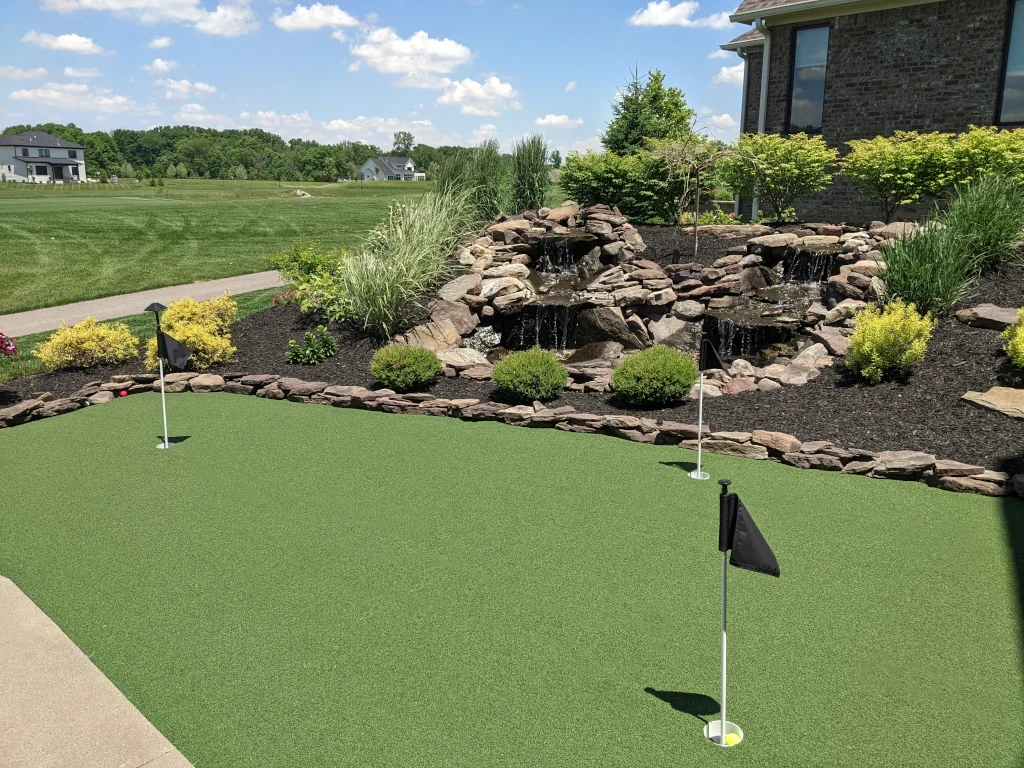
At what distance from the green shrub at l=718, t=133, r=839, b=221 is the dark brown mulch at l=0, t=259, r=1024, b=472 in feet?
18.2

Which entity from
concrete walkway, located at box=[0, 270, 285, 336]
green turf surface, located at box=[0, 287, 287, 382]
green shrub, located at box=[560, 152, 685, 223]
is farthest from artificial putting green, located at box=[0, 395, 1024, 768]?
green shrub, located at box=[560, 152, 685, 223]

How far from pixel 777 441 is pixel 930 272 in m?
3.55

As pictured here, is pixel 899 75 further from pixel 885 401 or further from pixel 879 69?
pixel 885 401

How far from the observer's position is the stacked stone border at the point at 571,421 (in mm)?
6152

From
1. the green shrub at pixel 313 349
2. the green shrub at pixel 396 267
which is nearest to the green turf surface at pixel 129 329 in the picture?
the green shrub at pixel 313 349

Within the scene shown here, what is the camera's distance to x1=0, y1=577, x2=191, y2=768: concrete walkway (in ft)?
10.6

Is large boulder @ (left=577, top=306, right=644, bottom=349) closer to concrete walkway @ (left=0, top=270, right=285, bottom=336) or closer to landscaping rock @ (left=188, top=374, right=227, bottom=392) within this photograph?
landscaping rock @ (left=188, top=374, right=227, bottom=392)

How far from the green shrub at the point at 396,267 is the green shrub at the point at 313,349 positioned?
21.5 inches

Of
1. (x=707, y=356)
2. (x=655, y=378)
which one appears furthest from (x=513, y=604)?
(x=655, y=378)

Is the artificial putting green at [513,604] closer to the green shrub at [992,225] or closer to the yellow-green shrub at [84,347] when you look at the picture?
the yellow-green shrub at [84,347]

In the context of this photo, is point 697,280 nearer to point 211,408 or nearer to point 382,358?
point 382,358

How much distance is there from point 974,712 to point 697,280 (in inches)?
354

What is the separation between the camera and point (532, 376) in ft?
27.2

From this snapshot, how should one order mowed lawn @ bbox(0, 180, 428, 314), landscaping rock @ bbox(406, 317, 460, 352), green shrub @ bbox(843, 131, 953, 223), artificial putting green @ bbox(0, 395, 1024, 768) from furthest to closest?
mowed lawn @ bbox(0, 180, 428, 314)
green shrub @ bbox(843, 131, 953, 223)
landscaping rock @ bbox(406, 317, 460, 352)
artificial putting green @ bbox(0, 395, 1024, 768)
